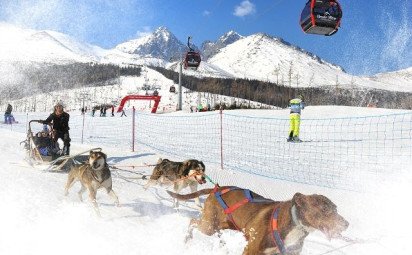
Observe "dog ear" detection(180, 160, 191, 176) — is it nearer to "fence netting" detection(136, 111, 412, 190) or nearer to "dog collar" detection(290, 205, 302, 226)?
"fence netting" detection(136, 111, 412, 190)

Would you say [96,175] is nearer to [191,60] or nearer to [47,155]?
[47,155]

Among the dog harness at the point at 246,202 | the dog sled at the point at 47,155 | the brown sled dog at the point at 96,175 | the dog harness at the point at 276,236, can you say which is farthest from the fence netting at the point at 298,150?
the dog harness at the point at 276,236

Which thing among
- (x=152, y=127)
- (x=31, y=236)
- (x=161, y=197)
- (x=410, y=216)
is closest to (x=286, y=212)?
(x=31, y=236)

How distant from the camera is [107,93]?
602 ft

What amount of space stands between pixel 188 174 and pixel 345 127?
14.0m

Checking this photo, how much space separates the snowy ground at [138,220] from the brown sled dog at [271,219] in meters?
0.41

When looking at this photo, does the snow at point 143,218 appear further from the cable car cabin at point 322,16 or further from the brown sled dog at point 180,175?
the cable car cabin at point 322,16

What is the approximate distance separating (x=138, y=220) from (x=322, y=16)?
978 centimetres

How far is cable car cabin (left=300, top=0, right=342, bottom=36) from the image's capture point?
13055 millimetres

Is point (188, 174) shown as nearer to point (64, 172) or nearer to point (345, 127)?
point (64, 172)

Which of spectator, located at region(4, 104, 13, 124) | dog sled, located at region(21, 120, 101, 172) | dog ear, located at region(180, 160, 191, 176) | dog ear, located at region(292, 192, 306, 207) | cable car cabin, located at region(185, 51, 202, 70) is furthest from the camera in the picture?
spectator, located at region(4, 104, 13, 124)

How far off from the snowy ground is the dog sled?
28 cm

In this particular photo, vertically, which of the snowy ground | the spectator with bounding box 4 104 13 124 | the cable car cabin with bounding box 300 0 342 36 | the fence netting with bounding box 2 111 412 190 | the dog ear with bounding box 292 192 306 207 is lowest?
the snowy ground

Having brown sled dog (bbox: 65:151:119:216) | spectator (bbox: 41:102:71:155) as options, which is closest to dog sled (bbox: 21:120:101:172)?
spectator (bbox: 41:102:71:155)
